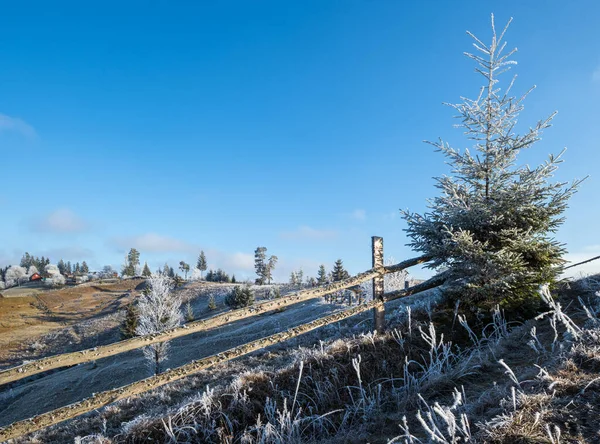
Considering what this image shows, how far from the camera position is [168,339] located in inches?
169

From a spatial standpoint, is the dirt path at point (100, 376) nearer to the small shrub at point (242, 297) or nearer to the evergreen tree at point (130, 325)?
the evergreen tree at point (130, 325)

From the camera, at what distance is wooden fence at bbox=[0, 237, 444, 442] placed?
3348 mm

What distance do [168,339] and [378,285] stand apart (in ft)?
11.5

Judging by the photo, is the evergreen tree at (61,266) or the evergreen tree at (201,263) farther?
the evergreen tree at (61,266)

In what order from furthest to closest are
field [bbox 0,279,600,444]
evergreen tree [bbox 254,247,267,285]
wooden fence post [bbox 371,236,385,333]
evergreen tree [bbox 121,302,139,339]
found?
evergreen tree [bbox 254,247,267,285] → evergreen tree [bbox 121,302,139,339] → wooden fence post [bbox 371,236,385,333] → field [bbox 0,279,600,444]

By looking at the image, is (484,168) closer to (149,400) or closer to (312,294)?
(312,294)

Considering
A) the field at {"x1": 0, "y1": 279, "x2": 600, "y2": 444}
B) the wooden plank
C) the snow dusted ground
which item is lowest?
the snow dusted ground

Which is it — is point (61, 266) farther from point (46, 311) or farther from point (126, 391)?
point (126, 391)

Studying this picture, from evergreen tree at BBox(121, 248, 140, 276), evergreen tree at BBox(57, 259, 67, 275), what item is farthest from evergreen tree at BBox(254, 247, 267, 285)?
evergreen tree at BBox(57, 259, 67, 275)

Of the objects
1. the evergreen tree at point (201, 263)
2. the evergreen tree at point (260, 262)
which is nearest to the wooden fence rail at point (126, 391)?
the evergreen tree at point (260, 262)

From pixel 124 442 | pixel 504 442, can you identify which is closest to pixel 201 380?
pixel 124 442

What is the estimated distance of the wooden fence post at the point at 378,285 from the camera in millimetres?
5682

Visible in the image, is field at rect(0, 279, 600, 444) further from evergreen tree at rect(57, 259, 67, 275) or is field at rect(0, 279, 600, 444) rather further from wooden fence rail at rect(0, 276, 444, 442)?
evergreen tree at rect(57, 259, 67, 275)

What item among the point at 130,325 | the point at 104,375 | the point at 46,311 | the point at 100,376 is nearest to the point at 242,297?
the point at 130,325
